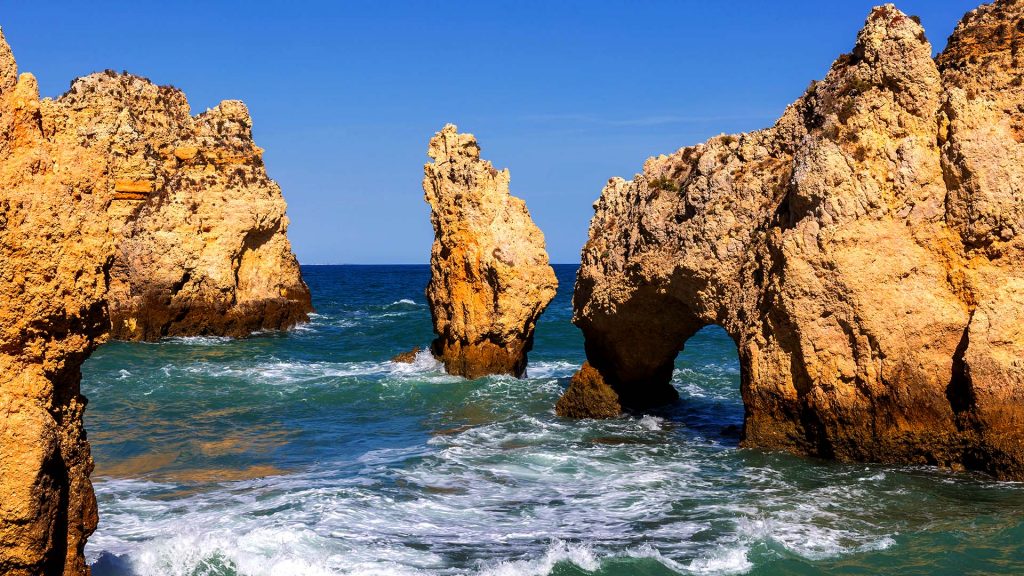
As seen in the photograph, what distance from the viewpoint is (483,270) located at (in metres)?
24.7

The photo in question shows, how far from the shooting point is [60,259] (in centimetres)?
720

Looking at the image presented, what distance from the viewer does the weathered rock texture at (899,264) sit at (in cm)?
1255

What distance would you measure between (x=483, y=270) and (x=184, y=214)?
17.1 metres

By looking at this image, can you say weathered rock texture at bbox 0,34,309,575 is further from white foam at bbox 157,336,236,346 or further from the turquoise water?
white foam at bbox 157,336,236,346

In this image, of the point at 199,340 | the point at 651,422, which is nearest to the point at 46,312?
the point at 651,422

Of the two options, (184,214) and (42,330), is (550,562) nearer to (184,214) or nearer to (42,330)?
(42,330)

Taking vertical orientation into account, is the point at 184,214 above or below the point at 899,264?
above

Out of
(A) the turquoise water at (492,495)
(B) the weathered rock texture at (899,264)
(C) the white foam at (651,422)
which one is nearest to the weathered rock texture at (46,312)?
(A) the turquoise water at (492,495)

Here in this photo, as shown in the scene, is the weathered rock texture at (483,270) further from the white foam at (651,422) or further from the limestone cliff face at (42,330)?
the limestone cliff face at (42,330)

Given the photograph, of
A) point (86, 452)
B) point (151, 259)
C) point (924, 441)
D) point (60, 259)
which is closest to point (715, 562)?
point (924, 441)

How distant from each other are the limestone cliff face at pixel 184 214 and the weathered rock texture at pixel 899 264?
2710 centimetres

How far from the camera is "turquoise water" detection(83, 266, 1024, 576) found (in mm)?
9852

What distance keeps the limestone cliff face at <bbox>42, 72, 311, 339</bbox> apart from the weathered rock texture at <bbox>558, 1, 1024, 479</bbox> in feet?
88.9

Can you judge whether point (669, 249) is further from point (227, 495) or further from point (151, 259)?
point (151, 259)
